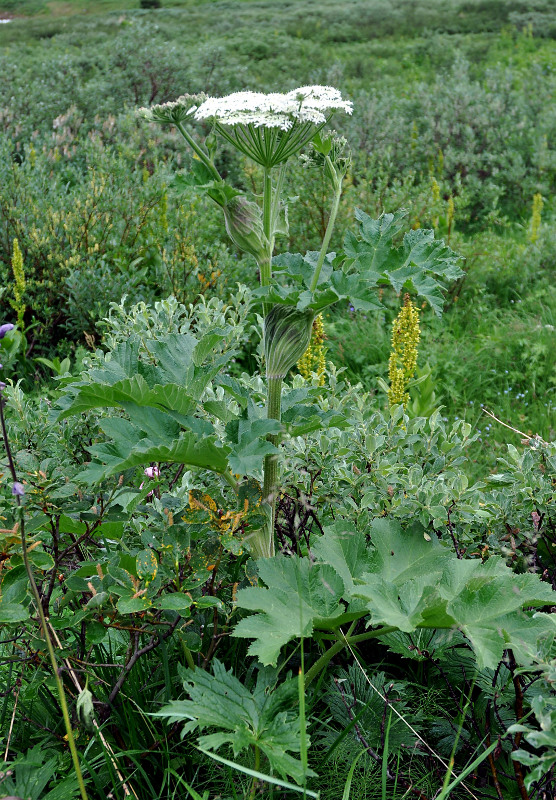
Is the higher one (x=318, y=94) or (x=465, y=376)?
(x=318, y=94)

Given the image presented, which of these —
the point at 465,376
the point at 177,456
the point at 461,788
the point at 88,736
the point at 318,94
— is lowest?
the point at 465,376

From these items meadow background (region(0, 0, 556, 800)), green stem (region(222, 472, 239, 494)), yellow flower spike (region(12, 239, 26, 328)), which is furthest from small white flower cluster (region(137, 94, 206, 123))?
yellow flower spike (region(12, 239, 26, 328))

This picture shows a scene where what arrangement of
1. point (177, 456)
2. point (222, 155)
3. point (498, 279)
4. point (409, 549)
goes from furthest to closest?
point (222, 155)
point (498, 279)
point (409, 549)
point (177, 456)

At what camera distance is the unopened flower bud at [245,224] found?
145cm

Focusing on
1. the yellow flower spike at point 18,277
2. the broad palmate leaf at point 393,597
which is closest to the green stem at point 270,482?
the broad palmate leaf at point 393,597

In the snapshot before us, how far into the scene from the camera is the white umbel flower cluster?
131 centimetres

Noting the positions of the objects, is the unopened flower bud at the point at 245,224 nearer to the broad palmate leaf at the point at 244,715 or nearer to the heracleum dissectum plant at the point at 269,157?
the heracleum dissectum plant at the point at 269,157

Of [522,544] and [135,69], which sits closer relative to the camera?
[522,544]

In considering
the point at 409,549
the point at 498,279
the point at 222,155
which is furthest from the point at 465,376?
the point at 222,155

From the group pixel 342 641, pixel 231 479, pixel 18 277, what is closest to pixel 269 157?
pixel 231 479

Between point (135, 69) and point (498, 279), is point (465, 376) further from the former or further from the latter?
point (135, 69)

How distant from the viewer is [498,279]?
523 cm

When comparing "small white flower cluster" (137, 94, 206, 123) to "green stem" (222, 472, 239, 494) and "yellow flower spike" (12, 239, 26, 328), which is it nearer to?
"green stem" (222, 472, 239, 494)

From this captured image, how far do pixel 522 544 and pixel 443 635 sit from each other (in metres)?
0.55
